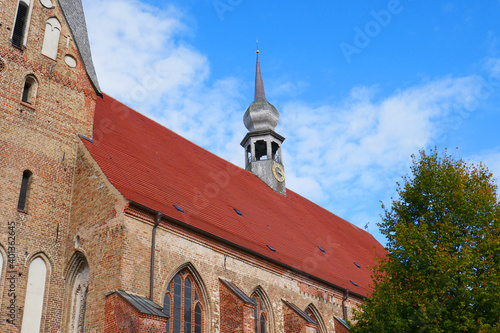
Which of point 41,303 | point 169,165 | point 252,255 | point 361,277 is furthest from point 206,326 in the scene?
point 361,277

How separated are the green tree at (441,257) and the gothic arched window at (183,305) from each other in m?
4.22

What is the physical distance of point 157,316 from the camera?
1279 centimetres

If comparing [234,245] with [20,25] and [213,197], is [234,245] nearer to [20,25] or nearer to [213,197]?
[213,197]

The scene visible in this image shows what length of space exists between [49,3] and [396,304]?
1263 cm

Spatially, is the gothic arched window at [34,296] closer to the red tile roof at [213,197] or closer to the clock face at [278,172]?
the red tile roof at [213,197]

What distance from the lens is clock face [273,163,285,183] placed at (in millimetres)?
27375

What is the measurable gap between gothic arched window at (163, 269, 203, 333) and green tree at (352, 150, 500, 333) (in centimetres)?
422

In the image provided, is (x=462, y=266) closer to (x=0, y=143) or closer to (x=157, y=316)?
(x=157, y=316)

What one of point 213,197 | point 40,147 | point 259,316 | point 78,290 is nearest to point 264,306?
point 259,316

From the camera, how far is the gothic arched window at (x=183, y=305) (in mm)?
14977

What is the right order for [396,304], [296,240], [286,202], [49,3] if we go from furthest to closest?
[286,202]
[296,240]
[49,3]
[396,304]

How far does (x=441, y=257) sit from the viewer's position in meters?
13.6

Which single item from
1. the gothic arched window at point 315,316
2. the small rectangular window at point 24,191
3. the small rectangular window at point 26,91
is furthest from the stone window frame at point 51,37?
the gothic arched window at point 315,316

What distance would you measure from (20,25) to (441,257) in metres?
12.6
